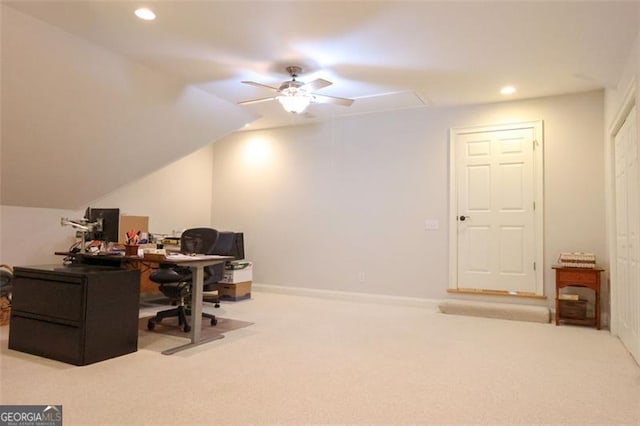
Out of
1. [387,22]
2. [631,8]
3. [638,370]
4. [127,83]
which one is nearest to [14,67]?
[127,83]

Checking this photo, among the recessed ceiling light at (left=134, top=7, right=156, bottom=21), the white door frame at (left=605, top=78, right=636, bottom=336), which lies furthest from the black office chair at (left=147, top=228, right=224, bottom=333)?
the white door frame at (left=605, top=78, right=636, bottom=336)

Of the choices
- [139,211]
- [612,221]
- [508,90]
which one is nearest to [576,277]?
[612,221]

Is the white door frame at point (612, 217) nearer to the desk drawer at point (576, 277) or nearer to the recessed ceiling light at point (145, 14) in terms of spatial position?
the desk drawer at point (576, 277)

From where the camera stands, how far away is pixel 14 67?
11.0 ft

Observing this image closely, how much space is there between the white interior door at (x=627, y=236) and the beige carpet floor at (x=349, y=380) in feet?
0.73

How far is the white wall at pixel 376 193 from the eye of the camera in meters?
4.89

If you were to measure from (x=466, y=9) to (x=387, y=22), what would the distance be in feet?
1.88

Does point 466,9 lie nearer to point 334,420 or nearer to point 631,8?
point 631,8

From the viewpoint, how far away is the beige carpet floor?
228cm

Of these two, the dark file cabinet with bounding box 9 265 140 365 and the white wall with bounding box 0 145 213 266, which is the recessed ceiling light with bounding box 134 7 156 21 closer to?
the dark file cabinet with bounding box 9 265 140 365

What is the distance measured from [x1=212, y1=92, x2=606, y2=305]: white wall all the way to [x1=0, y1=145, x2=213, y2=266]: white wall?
12.7 inches

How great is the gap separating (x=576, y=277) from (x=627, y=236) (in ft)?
2.96

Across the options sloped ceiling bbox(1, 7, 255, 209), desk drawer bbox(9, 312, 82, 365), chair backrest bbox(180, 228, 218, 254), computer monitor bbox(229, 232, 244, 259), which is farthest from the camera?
computer monitor bbox(229, 232, 244, 259)

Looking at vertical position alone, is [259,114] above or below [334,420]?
above
